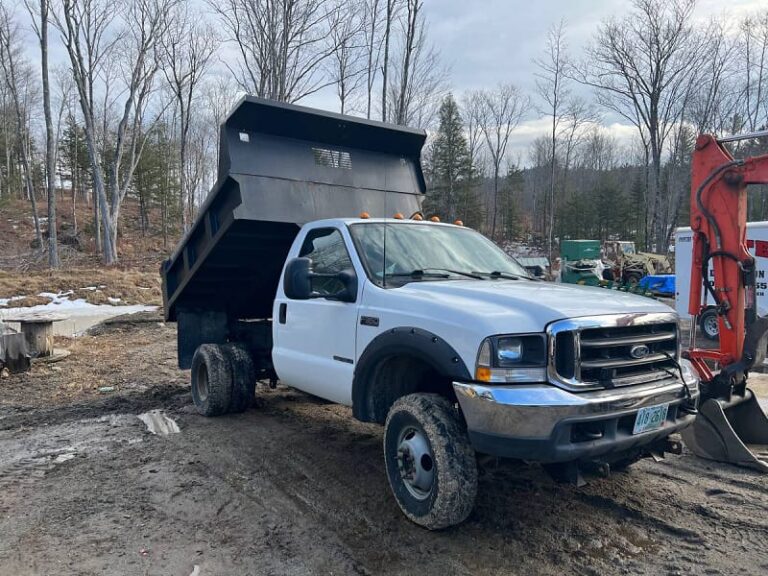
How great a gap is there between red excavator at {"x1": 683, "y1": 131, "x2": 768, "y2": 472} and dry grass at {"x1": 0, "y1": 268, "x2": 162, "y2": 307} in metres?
15.6

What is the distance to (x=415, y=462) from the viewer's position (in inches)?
140

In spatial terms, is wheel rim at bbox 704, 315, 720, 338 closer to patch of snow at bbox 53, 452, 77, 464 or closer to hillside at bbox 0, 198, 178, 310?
patch of snow at bbox 53, 452, 77, 464

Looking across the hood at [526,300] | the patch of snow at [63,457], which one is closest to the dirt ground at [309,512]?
the patch of snow at [63,457]

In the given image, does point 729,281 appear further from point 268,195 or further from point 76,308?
point 76,308

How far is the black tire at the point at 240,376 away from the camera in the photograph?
628 cm

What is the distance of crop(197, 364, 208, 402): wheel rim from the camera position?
21.3 ft

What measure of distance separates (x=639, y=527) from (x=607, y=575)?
0.70m

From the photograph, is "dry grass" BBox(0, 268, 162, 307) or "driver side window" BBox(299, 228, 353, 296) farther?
"dry grass" BBox(0, 268, 162, 307)

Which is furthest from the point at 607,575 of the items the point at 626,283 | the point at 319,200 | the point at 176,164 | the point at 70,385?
the point at 176,164

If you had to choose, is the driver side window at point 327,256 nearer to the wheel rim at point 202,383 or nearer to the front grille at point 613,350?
the front grille at point 613,350

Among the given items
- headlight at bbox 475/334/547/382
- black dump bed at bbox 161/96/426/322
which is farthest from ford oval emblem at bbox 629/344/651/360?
black dump bed at bbox 161/96/426/322

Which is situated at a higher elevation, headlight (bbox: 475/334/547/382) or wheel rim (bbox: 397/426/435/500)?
headlight (bbox: 475/334/547/382)

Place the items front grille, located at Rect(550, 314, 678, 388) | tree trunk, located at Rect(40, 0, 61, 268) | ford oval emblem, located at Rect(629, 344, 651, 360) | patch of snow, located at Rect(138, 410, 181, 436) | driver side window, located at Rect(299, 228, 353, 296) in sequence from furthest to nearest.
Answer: tree trunk, located at Rect(40, 0, 61, 268) → patch of snow, located at Rect(138, 410, 181, 436) → driver side window, located at Rect(299, 228, 353, 296) → ford oval emblem, located at Rect(629, 344, 651, 360) → front grille, located at Rect(550, 314, 678, 388)

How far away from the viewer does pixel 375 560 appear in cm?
329
